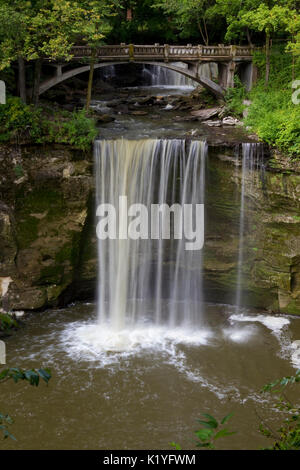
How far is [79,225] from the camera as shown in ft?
50.8

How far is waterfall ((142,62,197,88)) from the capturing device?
27.1 m

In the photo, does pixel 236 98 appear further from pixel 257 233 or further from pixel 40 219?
pixel 40 219

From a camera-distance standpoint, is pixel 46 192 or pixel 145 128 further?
pixel 145 128

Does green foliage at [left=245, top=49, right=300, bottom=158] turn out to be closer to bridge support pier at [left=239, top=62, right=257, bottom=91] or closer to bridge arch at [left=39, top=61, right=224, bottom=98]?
bridge support pier at [left=239, top=62, right=257, bottom=91]

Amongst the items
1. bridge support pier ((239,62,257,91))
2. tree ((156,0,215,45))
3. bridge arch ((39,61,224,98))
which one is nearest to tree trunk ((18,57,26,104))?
bridge arch ((39,61,224,98))

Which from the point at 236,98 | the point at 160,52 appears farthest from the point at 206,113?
the point at 160,52

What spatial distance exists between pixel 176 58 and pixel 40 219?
997cm

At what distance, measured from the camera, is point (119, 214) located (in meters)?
15.5

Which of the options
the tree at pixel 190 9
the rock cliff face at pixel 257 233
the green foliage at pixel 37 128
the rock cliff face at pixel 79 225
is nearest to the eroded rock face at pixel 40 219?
the rock cliff face at pixel 79 225

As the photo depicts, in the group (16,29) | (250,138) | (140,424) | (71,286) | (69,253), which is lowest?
(140,424)

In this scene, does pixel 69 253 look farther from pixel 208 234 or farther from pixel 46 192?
pixel 208 234
